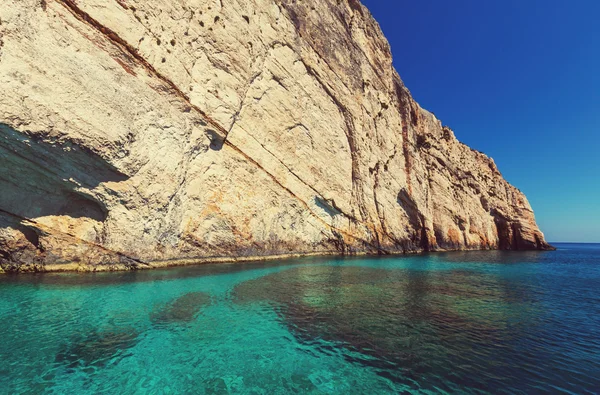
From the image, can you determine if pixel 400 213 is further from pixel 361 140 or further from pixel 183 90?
pixel 183 90

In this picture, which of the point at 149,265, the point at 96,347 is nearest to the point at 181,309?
the point at 96,347

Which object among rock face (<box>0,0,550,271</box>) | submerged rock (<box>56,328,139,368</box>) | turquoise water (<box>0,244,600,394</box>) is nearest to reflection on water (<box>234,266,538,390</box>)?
turquoise water (<box>0,244,600,394</box>)

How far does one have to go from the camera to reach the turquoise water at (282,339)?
589 cm

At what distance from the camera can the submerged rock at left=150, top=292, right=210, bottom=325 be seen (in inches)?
366

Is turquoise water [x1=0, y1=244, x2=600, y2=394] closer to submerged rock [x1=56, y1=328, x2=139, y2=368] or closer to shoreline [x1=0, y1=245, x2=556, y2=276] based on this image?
submerged rock [x1=56, y1=328, x2=139, y2=368]

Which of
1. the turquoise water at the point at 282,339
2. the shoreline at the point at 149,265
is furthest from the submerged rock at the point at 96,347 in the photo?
the shoreline at the point at 149,265

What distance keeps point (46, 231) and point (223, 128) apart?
12.4m

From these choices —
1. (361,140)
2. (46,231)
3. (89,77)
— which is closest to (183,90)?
(89,77)

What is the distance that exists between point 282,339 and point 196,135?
1652cm

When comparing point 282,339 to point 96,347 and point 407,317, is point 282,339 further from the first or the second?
point 407,317

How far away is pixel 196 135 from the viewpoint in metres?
20.3

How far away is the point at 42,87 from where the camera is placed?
12.8 m

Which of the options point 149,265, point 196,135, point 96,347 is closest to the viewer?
A: point 96,347

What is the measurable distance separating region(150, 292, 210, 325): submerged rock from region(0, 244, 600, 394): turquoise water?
79mm
